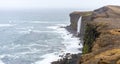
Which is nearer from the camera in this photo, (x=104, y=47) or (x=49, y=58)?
(x=104, y=47)

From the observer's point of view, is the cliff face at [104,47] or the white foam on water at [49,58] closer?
the cliff face at [104,47]

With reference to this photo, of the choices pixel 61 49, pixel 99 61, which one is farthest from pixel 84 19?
pixel 99 61

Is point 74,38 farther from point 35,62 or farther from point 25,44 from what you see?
point 35,62

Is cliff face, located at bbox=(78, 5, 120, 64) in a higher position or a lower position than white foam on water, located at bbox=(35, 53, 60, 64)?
higher

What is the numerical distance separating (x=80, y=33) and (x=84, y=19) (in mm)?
4186

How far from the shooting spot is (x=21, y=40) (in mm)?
75688

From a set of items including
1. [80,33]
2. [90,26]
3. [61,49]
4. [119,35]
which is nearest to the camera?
[119,35]

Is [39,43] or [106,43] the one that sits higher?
[106,43]

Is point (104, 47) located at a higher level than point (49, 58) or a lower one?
higher

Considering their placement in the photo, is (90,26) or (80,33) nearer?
(90,26)

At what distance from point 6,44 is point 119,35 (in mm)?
43192

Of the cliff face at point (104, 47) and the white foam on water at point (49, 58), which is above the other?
the cliff face at point (104, 47)

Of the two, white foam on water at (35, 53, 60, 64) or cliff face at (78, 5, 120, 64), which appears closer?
cliff face at (78, 5, 120, 64)

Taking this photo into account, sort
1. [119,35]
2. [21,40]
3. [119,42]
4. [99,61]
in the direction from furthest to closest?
1. [21,40]
2. [119,35]
3. [119,42]
4. [99,61]
